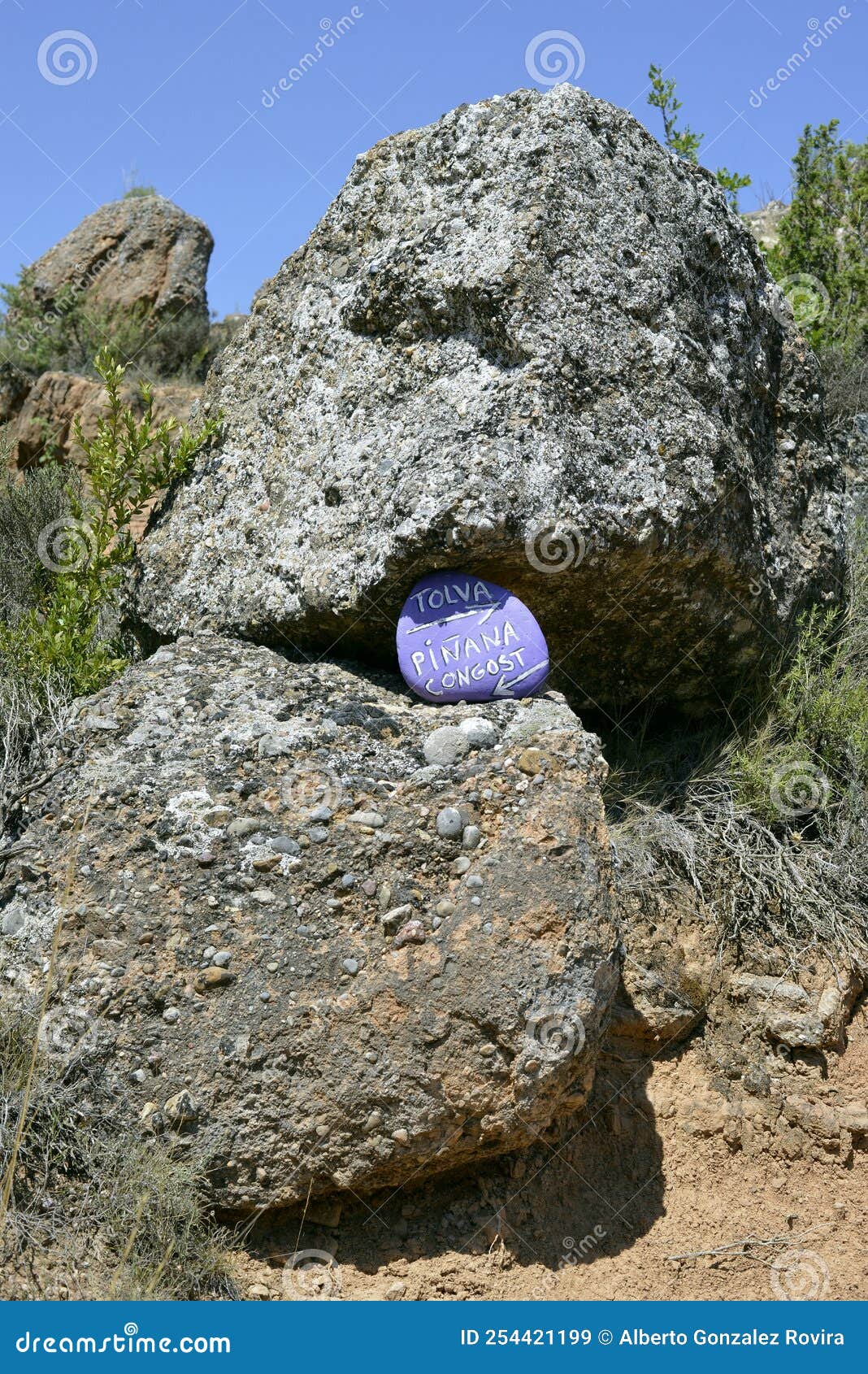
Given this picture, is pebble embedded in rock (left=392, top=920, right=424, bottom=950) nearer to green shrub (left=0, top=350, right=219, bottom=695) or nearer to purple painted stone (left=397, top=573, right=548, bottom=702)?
purple painted stone (left=397, top=573, right=548, bottom=702)

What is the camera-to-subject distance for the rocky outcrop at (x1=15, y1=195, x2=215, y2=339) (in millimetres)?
10438

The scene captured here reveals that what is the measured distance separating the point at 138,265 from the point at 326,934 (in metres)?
9.33

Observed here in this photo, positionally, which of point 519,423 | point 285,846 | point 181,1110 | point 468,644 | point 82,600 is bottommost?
point 181,1110

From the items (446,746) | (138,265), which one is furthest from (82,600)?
(138,265)

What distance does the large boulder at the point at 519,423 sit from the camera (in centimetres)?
346

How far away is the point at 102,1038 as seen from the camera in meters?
2.85

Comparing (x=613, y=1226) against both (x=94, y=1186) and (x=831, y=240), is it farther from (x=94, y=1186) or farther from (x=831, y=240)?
(x=831, y=240)

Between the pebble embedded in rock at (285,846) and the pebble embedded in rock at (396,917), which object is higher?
the pebble embedded in rock at (396,917)

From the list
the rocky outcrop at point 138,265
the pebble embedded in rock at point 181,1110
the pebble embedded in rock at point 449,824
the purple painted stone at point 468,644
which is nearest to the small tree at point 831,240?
the purple painted stone at point 468,644

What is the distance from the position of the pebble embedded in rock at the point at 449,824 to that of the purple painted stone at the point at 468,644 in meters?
0.48

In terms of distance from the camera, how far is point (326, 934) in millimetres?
2930

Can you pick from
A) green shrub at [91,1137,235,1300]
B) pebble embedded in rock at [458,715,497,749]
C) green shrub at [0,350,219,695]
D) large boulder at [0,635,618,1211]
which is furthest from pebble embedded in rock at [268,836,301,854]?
green shrub at [0,350,219,695]

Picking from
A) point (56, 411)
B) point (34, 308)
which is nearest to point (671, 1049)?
point (56, 411)

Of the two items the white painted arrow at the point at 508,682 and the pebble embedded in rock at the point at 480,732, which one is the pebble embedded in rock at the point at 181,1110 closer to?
the pebble embedded in rock at the point at 480,732
